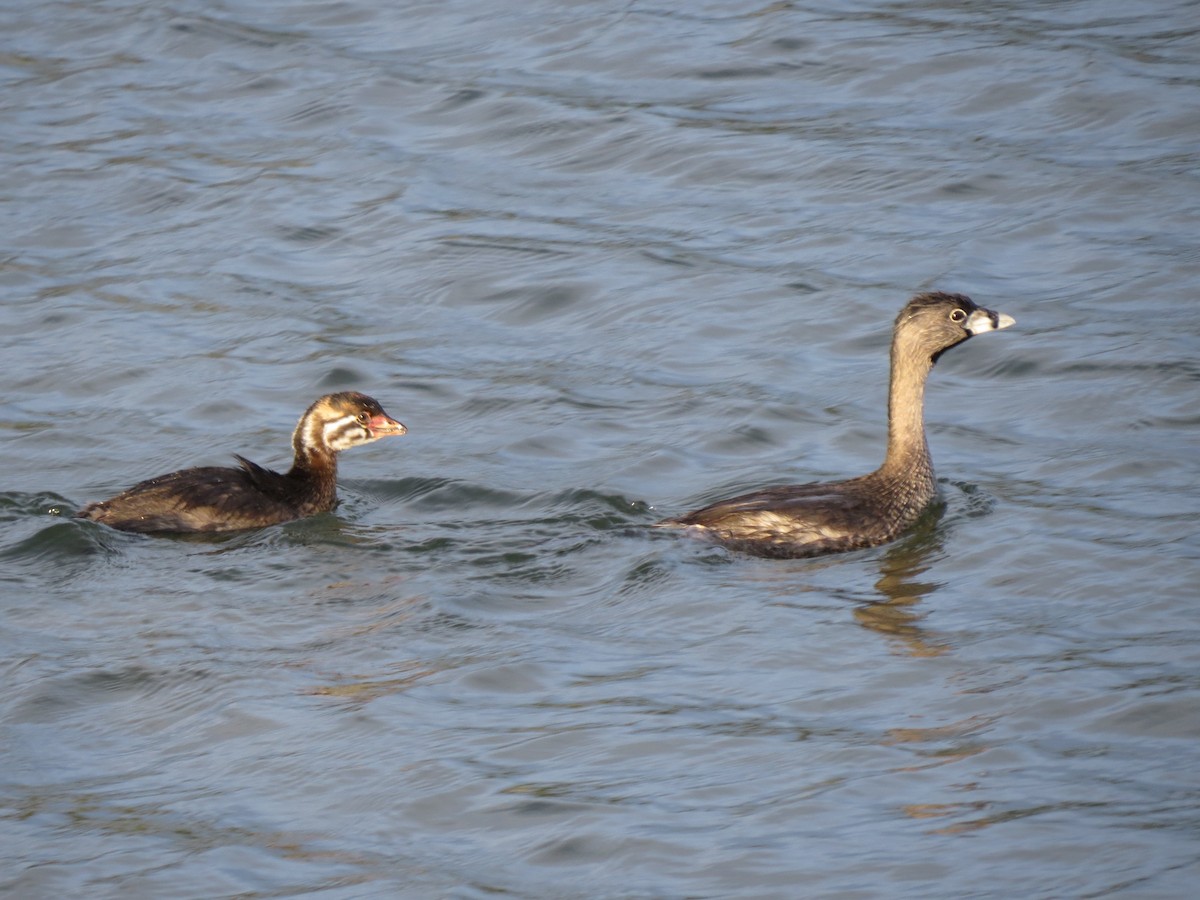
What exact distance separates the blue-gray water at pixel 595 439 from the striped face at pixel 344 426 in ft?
1.42

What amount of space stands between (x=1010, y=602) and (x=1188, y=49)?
8.87 meters

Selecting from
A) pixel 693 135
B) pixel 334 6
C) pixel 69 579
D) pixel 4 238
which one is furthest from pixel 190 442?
pixel 334 6

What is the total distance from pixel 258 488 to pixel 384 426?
88cm

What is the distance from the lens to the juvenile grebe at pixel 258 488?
1098 cm

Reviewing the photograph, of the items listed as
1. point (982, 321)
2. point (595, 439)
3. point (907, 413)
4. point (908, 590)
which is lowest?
point (908, 590)

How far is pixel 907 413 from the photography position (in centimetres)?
1109

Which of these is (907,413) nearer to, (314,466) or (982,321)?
(982,321)

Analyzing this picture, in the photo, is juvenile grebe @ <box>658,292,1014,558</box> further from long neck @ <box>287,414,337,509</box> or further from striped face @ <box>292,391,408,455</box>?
long neck @ <box>287,414,337,509</box>

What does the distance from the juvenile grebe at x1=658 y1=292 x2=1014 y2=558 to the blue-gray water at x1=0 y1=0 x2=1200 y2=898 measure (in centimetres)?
14

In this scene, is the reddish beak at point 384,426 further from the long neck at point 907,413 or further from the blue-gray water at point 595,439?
the long neck at point 907,413

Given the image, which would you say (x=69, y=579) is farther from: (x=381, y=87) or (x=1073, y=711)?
(x=381, y=87)

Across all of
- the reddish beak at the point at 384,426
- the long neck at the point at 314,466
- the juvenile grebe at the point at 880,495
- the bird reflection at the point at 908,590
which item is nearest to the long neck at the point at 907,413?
the juvenile grebe at the point at 880,495

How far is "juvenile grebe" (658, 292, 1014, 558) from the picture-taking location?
10.4 metres

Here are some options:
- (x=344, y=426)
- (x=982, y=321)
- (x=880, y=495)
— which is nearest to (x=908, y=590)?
(x=880, y=495)
